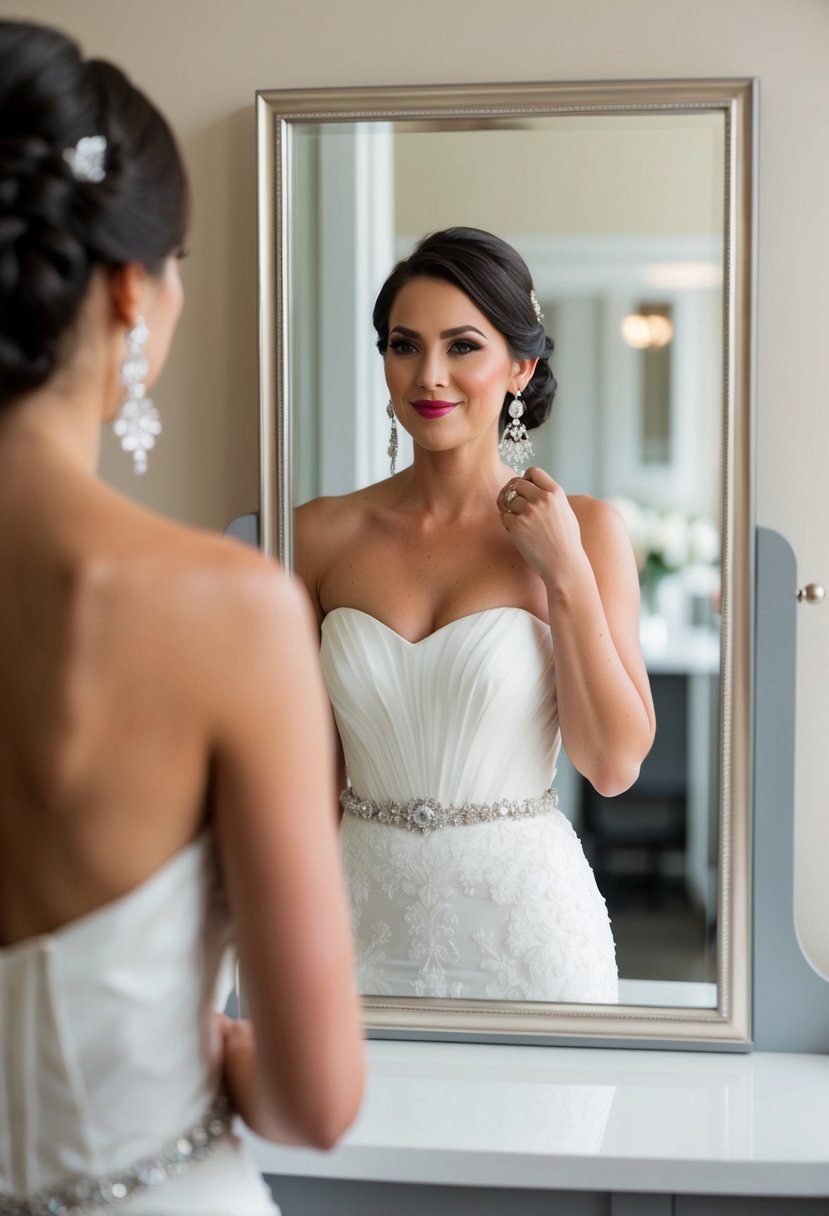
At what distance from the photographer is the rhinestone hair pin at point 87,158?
2.41 feet

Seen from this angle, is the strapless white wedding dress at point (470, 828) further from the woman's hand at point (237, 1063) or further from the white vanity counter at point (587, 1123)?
the woman's hand at point (237, 1063)

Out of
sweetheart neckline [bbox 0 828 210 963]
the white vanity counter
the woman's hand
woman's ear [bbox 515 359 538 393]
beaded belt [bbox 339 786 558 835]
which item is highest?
woman's ear [bbox 515 359 538 393]

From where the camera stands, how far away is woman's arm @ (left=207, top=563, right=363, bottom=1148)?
735mm

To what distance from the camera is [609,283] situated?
5.09ft

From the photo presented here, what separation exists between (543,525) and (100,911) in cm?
91

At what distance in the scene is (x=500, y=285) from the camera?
1558 millimetres

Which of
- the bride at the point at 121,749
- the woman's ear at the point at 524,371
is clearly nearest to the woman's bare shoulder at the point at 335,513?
the woman's ear at the point at 524,371

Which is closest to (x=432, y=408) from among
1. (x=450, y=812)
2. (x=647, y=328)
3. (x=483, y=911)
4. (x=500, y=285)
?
(x=500, y=285)

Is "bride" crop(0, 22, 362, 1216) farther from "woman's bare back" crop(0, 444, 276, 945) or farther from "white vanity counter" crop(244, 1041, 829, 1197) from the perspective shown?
"white vanity counter" crop(244, 1041, 829, 1197)

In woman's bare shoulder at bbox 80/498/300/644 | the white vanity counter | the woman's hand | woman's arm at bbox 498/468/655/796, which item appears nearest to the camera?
woman's bare shoulder at bbox 80/498/300/644

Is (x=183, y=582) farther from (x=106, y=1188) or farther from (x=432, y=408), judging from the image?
(x=432, y=408)

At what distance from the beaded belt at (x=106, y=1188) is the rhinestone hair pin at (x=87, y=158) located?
58 cm

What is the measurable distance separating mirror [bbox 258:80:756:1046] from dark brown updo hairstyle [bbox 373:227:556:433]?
0.05ft

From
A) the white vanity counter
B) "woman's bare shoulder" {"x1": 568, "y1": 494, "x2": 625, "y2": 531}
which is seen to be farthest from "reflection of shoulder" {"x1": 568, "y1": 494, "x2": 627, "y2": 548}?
the white vanity counter
